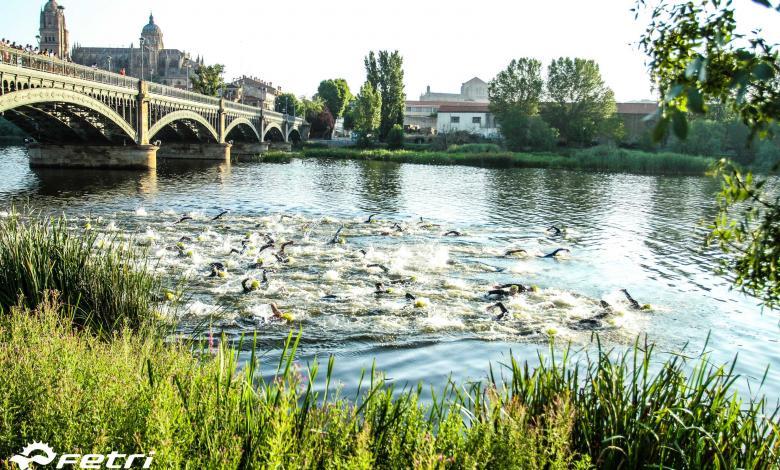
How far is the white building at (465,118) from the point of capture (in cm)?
12640

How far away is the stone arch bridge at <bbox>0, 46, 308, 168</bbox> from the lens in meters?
36.8

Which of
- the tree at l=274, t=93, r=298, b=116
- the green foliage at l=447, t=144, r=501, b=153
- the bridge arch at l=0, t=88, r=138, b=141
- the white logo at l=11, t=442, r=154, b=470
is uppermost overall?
the tree at l=274, t=93, r=298, b=116

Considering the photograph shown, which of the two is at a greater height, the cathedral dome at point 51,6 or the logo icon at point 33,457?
the cathedral dome at point 51,6

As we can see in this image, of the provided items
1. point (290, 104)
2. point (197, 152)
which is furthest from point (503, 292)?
point (290, 104)

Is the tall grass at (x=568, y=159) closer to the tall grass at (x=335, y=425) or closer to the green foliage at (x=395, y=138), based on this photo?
the green foliage at (x=395, y=138)

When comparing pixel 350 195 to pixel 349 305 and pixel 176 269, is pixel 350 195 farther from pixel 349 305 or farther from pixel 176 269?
pixel 349 305

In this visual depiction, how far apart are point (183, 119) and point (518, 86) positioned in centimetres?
5871

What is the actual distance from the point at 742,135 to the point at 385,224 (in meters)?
74.5

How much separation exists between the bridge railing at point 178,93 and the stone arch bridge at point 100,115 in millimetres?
112

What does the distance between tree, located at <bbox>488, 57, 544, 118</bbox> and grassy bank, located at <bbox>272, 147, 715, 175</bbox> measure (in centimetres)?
1802

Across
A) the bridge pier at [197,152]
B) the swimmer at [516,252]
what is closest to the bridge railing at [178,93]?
the bridge pier at [197,152]

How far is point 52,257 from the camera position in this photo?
31.4 ft

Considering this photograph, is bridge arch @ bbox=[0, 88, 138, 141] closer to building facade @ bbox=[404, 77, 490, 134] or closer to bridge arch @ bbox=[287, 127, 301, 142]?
bridge arch @ bbox=[287, 127, 301, 142]

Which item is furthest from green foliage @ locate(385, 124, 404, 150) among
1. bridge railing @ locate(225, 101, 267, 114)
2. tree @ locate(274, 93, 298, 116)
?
tree @ locate(274, 93, 298, 116)
